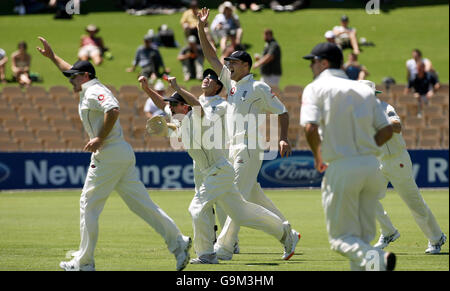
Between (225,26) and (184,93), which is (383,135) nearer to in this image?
(184,93)

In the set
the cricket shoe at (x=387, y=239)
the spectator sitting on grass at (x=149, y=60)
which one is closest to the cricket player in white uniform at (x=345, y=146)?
the cricket shoe at (x=387, y=239)

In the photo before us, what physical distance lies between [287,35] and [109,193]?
87.1 ft

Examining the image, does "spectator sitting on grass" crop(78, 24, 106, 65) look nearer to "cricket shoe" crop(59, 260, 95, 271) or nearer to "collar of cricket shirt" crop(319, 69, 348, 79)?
"cricket shoe" crop(59, 260, 95, 271)

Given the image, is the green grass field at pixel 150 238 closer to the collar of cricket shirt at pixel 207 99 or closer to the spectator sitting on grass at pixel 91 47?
the collar of cricket shirt at pixel 207 99

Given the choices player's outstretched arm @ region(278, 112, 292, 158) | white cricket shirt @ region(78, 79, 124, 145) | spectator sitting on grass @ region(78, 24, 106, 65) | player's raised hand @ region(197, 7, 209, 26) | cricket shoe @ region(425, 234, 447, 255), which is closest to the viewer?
white cricket shirt @ region(78, 79, 124, 145)

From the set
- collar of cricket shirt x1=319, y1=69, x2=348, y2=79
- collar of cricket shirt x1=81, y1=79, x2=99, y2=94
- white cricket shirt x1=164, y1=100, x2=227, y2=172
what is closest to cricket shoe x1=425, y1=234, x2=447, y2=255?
white cricket shirt x1=164, y1=100, x2=227, y2=172

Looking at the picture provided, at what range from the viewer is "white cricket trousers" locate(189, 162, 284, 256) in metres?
9.89

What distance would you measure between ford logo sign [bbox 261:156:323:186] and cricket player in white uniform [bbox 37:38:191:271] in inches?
523

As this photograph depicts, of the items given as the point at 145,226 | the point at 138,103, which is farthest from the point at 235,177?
the point at 138,103

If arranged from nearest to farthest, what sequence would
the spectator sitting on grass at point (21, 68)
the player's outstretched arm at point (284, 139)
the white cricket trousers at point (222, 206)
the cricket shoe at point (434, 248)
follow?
1. the white cricket trousers at point (222, 206)
2. the player's outstretched arm at point (284, 139)
3. the cricket shoe at point (434, 248)
4. the spectator sitting on grass at point (21, 68)

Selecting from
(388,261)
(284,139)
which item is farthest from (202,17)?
(388,261)

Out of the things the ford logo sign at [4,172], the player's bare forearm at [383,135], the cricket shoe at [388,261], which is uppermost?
the player's bare forearm at [383,135]

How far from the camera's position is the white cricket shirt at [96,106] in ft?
29.8

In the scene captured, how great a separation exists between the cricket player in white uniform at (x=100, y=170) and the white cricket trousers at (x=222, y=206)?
0.58m
